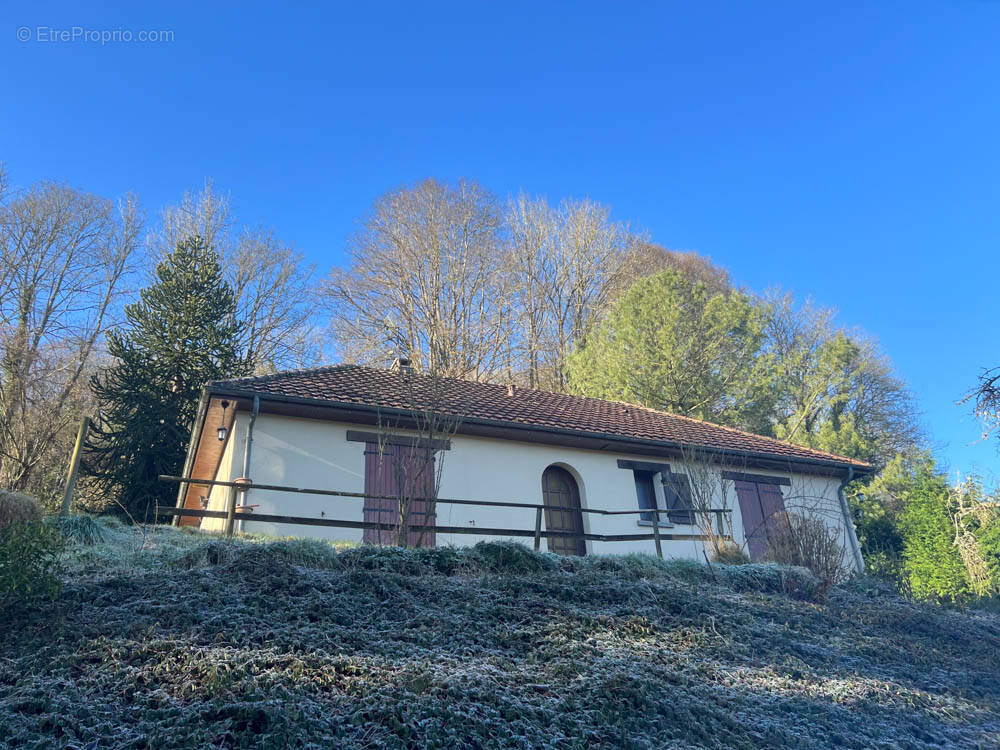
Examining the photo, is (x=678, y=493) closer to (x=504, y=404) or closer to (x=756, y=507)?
(x=756, y=507)

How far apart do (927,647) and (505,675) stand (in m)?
5.43

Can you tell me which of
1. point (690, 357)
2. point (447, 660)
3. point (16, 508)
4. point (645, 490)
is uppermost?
point (690, 357)

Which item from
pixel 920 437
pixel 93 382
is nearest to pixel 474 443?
pixel 93 382

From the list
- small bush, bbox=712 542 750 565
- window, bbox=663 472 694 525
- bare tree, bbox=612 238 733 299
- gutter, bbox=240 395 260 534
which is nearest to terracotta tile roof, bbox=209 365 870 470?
gutter, bbox=240 395 260 534

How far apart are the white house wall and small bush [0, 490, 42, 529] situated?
9.14 feet

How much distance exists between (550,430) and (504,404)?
2.00 m

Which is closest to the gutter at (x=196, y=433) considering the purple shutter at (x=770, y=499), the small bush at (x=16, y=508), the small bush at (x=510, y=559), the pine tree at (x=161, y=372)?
the pine tree at (x=161, y=372)

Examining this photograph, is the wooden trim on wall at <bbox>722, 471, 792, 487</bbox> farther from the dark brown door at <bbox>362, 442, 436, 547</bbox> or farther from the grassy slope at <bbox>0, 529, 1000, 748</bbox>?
the dark brown door at <bbox>362, 442, 436, 547</bbox>

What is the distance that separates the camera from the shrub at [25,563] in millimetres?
5301

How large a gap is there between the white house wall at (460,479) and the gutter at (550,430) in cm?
45

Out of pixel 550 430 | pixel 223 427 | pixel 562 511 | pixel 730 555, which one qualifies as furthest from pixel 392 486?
pixel 730 555

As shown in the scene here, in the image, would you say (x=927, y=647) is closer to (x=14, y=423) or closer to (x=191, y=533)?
(x=191, y=533)

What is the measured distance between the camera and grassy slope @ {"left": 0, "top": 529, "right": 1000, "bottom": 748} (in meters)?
4.19

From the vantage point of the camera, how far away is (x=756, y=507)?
49.9 feet
